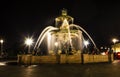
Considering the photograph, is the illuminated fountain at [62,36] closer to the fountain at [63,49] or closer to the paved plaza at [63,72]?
the fountain at [63,49]

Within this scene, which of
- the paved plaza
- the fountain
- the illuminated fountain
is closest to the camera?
the paved plaza

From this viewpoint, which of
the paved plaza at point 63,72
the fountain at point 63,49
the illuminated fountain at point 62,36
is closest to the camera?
the paved plaza at point 63,72

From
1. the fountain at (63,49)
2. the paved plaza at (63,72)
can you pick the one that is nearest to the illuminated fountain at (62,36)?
the fountain at (63,49)

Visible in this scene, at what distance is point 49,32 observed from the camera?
1554 inches

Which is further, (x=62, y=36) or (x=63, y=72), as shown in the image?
(x=62, y=36)

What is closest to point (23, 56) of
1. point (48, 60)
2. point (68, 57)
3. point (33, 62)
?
point (33, 62)

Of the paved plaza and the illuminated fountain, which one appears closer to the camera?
the paved plaza

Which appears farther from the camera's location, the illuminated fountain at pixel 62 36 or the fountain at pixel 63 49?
the illuminated fountain at pixel 62 36

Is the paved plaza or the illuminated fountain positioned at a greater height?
the illuminated fountain

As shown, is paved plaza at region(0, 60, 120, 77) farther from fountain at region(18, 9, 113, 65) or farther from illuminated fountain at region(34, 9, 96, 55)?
illuminated fountain at region(34, 9, 96, 55)

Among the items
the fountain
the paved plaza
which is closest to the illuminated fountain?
the fountain

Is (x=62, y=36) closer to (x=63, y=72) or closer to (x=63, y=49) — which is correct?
(x=63, y=49)

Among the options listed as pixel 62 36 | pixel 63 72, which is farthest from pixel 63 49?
pixel 63 72

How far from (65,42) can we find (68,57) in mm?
10025
